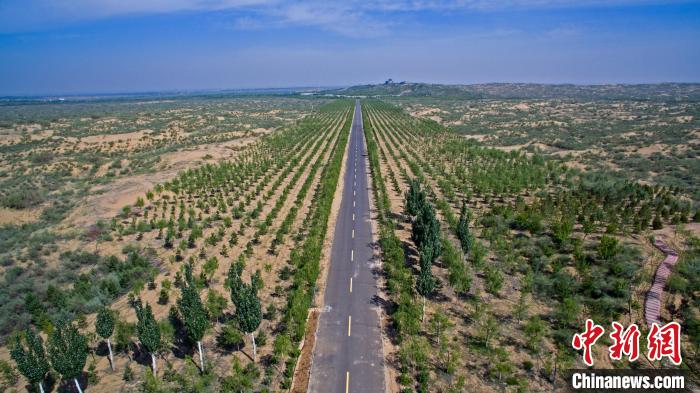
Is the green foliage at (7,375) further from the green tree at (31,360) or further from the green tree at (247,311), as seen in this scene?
the green tree at (247,311)

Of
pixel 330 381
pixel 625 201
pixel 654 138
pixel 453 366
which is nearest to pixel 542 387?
pixel 453 366

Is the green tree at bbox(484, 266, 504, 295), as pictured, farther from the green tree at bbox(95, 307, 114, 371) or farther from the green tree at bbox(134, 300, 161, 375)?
the green tree at bbox(95, 307, 114, 371)

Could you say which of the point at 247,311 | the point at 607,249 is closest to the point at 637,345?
the point at 607,249

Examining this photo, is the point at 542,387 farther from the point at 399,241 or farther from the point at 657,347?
the point at 399,241

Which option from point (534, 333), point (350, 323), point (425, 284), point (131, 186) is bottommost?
point (350, 323)

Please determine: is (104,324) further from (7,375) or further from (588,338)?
(588,338)

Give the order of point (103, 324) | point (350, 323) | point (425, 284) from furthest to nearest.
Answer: point (425, 284)
point (350, 323)
point (103, 324)

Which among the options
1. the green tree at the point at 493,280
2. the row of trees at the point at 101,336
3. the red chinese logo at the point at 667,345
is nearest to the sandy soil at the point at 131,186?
the row of trees at the point at 101,336
